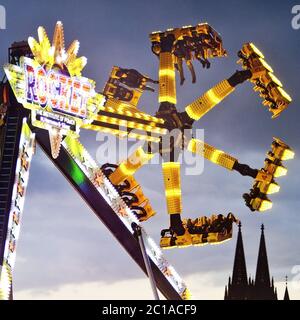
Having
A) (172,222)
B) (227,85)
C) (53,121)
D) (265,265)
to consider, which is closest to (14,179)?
(53,121)

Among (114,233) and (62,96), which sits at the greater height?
(62,96)

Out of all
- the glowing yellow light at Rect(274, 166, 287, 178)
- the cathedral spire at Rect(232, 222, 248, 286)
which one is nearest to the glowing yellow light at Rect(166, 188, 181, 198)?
the glowing yellow light at Rect(274, 166, 287, 178)

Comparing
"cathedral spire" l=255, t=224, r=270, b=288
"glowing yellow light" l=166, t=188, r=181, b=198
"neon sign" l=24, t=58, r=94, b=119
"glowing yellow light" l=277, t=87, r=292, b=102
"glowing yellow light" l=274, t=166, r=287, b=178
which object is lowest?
"glowing yellow light" l=166, t=188, r=181, b=198

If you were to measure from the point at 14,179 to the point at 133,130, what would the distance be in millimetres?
5461

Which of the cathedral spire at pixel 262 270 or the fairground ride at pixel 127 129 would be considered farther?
the cathedral spire at pixel 262 270

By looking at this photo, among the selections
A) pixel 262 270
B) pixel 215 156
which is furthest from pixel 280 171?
pixel 262 270

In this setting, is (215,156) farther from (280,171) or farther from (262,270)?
(262,270)

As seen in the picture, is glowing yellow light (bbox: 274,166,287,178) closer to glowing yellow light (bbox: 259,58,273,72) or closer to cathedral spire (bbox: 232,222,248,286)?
glowing yellow light (bbox: 259,58,273,72)

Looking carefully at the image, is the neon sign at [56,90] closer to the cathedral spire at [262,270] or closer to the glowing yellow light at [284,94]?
the glowing yellow light at [284,94]

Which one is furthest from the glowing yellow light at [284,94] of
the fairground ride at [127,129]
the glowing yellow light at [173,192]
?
the glowing yellow light at [173,192]

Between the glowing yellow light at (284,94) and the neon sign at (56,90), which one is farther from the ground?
the glowing yellow light at (284,94)

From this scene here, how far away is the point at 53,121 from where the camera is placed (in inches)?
904

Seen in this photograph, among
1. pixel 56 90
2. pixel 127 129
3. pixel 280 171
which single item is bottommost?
pixel 280 171
